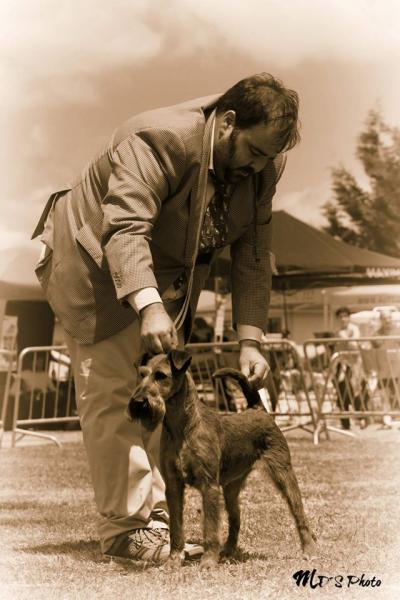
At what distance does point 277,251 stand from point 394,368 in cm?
319

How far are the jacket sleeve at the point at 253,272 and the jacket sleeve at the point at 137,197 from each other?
0.52 m

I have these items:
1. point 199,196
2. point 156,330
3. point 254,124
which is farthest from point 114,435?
point 254,124

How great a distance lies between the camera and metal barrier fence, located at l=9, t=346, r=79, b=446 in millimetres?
8523

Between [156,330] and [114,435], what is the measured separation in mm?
729

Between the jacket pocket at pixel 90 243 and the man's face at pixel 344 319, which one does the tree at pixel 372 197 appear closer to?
the man's face at pixel 344 319

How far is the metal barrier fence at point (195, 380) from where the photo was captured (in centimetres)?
865

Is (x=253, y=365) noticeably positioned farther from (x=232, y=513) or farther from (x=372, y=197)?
(x=372, y=197)

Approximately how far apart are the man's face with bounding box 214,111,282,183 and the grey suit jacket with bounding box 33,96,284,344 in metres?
0.06

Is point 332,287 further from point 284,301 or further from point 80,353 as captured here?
point 80,353

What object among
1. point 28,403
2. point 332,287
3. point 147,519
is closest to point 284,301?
point 332,287

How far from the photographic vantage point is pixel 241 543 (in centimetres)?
296

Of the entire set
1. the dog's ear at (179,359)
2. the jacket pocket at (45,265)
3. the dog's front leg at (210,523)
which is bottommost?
the dog's front leg at (210,523)

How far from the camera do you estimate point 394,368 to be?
28.3 feet

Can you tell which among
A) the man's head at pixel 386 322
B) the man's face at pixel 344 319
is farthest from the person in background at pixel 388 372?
the man's face at pixel 344 319
